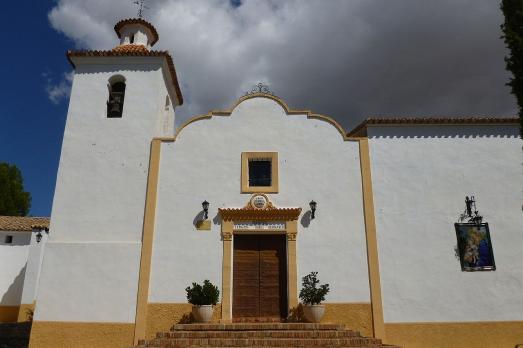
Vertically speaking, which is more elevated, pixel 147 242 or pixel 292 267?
pixel 147 242

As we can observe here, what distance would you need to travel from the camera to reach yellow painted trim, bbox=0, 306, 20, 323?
1941cm

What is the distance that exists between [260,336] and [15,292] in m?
16.2

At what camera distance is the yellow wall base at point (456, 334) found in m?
10.6

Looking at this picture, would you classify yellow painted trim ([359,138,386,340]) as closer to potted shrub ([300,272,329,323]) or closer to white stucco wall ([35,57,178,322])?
→ potted shrub ([300,272,329,323])

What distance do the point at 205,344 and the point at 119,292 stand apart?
3199mm

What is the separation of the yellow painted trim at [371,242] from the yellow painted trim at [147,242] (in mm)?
5857

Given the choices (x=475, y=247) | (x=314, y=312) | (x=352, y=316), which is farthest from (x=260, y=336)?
(x=475, y=247)

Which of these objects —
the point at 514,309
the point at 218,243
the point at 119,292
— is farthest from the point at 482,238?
the point at 119,292

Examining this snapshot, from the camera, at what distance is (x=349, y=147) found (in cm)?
1211

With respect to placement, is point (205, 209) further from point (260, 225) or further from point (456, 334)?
point (456, 334)

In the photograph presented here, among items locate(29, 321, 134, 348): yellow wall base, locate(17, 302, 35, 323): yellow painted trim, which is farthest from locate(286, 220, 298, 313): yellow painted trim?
locate(17, 302, 35, 323): yellow painted trim

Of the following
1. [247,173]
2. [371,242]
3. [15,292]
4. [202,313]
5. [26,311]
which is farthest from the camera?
[15,292]

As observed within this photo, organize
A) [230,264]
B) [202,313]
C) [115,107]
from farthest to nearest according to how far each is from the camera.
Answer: [115,107], [230,264], [202,313]

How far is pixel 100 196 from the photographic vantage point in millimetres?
11656
